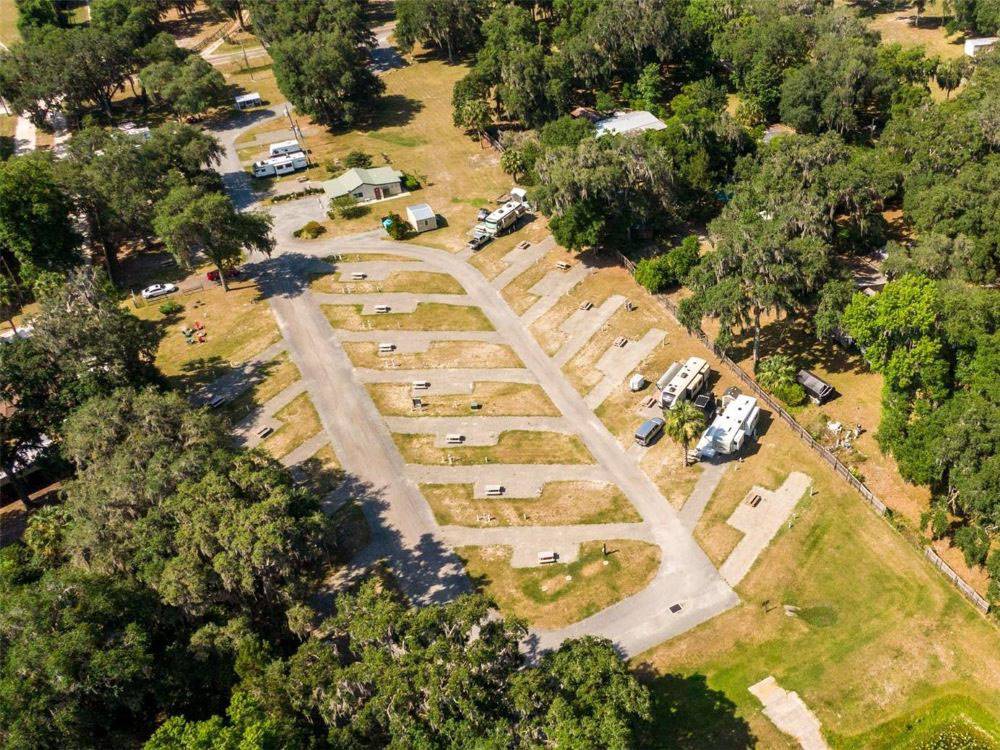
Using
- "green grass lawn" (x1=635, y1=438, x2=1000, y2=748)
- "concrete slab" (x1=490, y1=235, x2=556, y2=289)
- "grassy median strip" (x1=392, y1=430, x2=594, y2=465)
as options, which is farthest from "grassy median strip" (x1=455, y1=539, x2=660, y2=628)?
"concrete slab" (x1=490, y1=235, x2=556, y2=289)

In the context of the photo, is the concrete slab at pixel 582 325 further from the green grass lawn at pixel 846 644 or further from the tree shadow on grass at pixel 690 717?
the tree shadow on grass at pixel 690 717

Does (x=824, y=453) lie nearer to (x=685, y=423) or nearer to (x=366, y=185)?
(x=685, y=423)

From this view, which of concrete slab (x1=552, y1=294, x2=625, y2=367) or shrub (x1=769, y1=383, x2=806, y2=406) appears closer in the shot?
shrub (x1=769, y1=383, x2=806, y2=406)

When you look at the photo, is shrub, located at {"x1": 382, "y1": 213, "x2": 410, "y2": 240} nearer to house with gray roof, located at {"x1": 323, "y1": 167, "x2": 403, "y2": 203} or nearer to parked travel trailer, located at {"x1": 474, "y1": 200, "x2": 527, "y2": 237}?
house with gray roof, located at {"x1": 323, "y1": 167, "x2": 403, "y2": 203}

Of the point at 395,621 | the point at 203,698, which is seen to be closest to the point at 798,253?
the point at 395,621

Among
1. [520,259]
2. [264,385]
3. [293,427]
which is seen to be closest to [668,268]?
[520,259]

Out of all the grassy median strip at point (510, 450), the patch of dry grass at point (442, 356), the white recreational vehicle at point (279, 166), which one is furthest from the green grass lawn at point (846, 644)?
the white recreational vehicle at point (279, 166)

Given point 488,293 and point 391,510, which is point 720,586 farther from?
point 488,293
